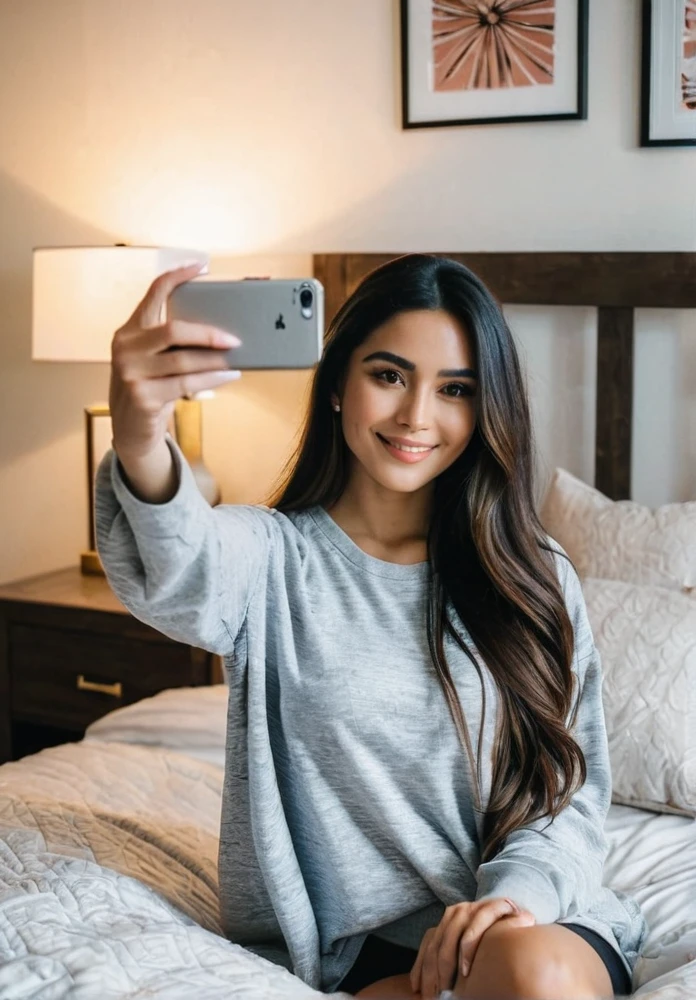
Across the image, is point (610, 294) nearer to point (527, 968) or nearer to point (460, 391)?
point (460, 391)

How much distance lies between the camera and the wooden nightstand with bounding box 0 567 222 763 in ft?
7.88

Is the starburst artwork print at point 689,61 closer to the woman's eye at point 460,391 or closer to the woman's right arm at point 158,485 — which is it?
the woman's eye at point 460,391

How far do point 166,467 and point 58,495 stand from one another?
2068 mm

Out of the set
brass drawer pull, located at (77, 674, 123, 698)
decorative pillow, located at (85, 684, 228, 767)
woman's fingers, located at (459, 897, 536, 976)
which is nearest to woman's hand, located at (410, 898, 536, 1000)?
woman's fingers, located at (459, 897, 536, 976)

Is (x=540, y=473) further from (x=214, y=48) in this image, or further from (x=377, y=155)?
(x=214, y=48)

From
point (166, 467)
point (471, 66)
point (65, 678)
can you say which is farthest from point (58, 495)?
point (166, 467)

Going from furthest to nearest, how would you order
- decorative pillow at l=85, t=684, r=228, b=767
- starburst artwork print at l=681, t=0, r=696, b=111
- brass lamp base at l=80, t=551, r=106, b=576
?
brass lamp base at l=80, t=551, r=106, b=576 < starburst artwork print at l=681, t=0, r=696, b=111 < decorative pillow at l=85, t=684, r=228, b=767

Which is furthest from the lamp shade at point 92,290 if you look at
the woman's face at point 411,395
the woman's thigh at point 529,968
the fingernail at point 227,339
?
the woman's thigh at point 529,968

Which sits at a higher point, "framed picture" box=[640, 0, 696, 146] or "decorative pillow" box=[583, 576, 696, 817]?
"framed picture" box=[640, 0, 696, 146]

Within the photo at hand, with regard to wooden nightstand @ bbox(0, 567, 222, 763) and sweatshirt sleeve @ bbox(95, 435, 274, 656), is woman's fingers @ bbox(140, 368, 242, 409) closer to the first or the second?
A: sweatshirt sleeve @ bbox(95, 435, 274, 656)

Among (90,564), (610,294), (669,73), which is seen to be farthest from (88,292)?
(669,73)

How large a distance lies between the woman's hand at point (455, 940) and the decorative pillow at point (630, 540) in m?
0.89

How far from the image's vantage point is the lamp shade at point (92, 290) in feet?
7.91

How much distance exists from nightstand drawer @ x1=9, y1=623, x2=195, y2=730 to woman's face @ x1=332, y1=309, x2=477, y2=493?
122 centimetres
